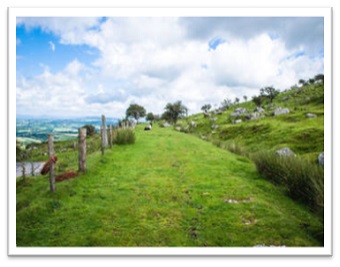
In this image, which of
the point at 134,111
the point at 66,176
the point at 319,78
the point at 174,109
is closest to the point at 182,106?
the point at 174,109

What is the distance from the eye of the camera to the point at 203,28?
5.89 metres

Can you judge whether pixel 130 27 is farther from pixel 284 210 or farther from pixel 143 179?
pixel 284 210

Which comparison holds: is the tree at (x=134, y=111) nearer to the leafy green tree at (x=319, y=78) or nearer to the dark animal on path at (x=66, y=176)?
the leafy green tree at (x=319, y=78)

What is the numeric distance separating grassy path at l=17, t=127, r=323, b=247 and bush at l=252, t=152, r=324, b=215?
1.02 ft

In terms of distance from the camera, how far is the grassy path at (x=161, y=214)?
159 inches

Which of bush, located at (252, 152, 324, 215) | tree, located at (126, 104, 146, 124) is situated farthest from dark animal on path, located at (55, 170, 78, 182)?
tree, located at (126, 104, 146, 124)

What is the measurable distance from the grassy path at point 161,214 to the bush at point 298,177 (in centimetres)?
31

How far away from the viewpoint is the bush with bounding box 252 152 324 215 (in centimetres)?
514

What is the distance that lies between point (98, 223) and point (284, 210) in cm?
408

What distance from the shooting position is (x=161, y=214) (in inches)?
191

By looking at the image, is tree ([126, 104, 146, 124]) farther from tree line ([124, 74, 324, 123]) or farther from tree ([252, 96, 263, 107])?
tree ([252, 96, 263, 107])

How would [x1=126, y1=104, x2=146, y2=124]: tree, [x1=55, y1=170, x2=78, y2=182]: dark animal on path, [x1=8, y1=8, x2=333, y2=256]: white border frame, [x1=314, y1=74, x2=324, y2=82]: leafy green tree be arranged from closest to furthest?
[x1=8, y1=8, x2=333, y2=256]: white border frame, [x1=55, y1=170, x2=78, y2=182]: dark animal on path, [x1=314, y1=74, x2=324, y2=82]: leafy green tree, [x1=126, y1=104, x2=146, y2=124]: tree

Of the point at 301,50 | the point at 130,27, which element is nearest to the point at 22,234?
the point at 130,27

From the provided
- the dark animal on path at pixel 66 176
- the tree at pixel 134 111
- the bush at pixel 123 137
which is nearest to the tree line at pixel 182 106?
the tree at pixel 134 111
